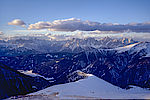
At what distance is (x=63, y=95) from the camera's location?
148m

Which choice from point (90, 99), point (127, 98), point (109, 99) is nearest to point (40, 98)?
point (90, 99)

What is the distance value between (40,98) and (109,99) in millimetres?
54047

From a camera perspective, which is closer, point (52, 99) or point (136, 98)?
point (136, 98)

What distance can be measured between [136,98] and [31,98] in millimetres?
79681

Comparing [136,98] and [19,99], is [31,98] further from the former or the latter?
[136,98]

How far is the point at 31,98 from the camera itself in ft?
476

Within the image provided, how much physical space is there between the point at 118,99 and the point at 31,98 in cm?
6771

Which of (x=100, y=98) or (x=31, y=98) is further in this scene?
(x=31, y=98)

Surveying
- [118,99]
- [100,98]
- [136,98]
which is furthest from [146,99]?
[100,98]

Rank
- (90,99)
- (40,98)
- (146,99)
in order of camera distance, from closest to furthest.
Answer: (146,99) → (90,99) → (40,98)

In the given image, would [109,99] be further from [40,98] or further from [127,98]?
[40,98]

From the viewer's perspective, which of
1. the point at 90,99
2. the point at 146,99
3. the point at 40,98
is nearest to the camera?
the point at 146,99

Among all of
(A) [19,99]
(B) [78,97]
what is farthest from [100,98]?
(A) [19,99]

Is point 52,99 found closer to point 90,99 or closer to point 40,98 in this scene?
point 40,98
